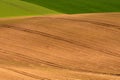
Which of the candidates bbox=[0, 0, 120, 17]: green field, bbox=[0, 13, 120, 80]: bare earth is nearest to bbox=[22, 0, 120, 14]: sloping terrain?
bbox=[0, 0, 120, 17]: green field

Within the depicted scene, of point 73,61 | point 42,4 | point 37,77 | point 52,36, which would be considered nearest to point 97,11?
point 42,4

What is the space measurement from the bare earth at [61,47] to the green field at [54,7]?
205cm

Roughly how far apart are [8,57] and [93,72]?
4.05 m

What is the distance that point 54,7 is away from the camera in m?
29.0

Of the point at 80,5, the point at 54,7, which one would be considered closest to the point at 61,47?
the point at 54,7

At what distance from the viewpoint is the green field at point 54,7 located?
2746cm

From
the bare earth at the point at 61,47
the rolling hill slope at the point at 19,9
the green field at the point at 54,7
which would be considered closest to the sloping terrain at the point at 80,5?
the green field at the point at 54,7

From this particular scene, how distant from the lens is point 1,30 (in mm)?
21688

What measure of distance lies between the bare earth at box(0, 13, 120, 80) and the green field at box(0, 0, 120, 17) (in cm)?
205

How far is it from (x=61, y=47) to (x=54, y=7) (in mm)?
11182

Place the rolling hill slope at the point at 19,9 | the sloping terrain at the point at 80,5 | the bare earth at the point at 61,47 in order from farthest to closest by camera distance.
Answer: the sloping terrain at the point at 80,5
the rolling hill slope at the point at 19,9
the bare earth at the point at 61,47

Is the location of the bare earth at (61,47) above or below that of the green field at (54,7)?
below

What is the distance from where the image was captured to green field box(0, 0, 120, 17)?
27.5 m

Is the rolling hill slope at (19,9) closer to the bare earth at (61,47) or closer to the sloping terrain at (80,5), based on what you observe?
the sloping terrain at (80,5)
